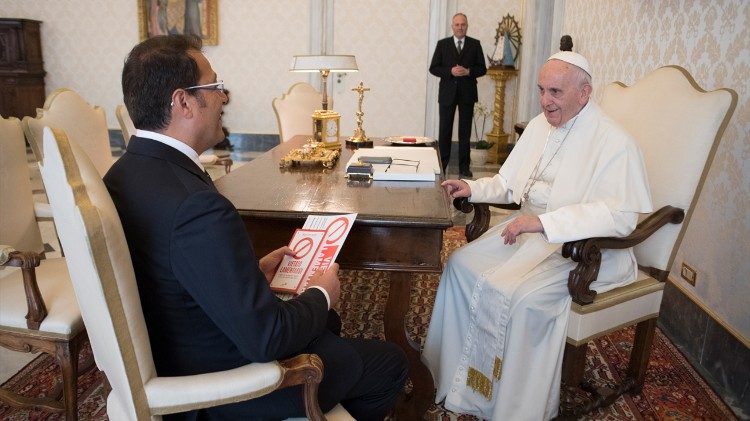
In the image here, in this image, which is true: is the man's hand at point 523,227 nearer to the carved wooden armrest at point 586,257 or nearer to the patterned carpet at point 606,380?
the carved wooden armrest at point 586,257

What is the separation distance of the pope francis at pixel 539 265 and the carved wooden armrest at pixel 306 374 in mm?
1038

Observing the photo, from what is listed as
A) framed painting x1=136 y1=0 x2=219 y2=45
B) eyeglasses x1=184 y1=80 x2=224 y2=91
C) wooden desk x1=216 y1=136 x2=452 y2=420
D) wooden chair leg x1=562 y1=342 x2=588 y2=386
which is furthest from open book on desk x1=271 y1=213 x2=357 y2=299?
framed painting x1=136 y1=0 x2=219 y2=45

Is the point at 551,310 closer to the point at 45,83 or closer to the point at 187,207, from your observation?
the point at 187,207

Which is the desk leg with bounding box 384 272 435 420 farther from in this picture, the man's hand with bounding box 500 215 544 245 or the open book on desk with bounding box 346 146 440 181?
the open book on desk with bounding box 346 146 440 181

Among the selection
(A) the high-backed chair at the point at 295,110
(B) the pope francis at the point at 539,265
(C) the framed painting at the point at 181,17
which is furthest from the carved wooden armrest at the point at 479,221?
(C) the framed painting at the point at 181,17

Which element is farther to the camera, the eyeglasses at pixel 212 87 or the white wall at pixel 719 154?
the white wall at pixel 719 154

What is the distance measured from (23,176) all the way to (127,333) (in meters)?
1.70

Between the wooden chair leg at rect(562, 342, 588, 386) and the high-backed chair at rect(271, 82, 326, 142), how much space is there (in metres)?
2.82

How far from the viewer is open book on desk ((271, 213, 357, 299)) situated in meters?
1.66

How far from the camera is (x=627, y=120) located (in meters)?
2.76

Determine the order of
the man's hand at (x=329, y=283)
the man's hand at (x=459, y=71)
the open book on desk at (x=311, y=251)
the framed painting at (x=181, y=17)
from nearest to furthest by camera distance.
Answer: the man's hand at (x=329, y=283) < the open book on desk at (x=311, y=251) < the man's hand at (x=459, y=71) < the framed painting at (x=181, y=17)

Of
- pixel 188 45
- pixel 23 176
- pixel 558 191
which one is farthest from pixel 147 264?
pixel 558 191

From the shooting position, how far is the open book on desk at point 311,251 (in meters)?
1.66

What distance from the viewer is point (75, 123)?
3061 millimetres
